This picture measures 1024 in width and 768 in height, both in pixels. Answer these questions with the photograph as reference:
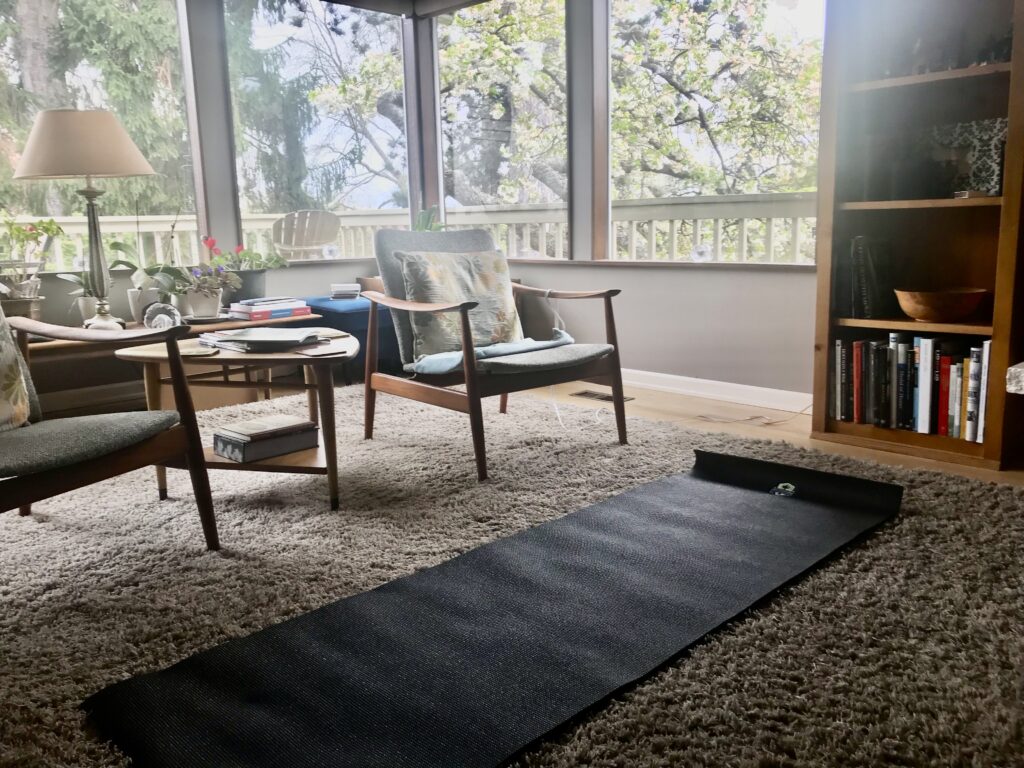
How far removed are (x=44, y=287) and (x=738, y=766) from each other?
3.55 metres

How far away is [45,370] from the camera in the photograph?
3.59 metres

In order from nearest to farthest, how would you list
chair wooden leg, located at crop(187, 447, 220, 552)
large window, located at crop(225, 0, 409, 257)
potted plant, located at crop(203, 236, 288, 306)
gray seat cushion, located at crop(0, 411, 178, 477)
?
1. gray seat cushion, located at crop(0, 411, 178, 477)
2. chair wooden leg, located at crop(187, 447, 220, 552)
3. potted plant, located at crop(203, 236, 288, 306)
4. large window, located at crop(225, 0, 409, 257)

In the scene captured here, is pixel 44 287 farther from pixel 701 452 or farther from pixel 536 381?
pixel 701 452

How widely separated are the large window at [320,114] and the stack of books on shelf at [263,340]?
6.89ft

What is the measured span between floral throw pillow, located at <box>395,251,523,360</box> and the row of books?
1207mm

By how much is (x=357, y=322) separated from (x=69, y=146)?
1424mm

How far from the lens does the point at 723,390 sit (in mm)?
3842

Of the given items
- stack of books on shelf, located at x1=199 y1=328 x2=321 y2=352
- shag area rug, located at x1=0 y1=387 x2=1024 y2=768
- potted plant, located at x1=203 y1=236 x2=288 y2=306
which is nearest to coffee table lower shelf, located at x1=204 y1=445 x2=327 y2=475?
shag area rug, located at x1=0 y1=387 x2=1024 y2=768

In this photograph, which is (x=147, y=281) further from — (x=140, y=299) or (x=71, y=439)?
(x=71, y=439)

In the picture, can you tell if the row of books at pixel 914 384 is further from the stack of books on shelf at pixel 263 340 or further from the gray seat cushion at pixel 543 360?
the stack of books on shelf at pixel 263 340

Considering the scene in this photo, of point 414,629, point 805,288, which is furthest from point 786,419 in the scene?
point 414,629

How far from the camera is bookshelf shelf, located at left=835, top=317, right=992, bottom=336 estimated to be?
271 cm

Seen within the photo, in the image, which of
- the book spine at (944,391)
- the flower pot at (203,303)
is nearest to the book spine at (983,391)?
the book spine at (944,391)

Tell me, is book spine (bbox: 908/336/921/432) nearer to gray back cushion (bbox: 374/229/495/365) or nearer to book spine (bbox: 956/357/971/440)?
book spine (bbox: 956/357/971/440)
